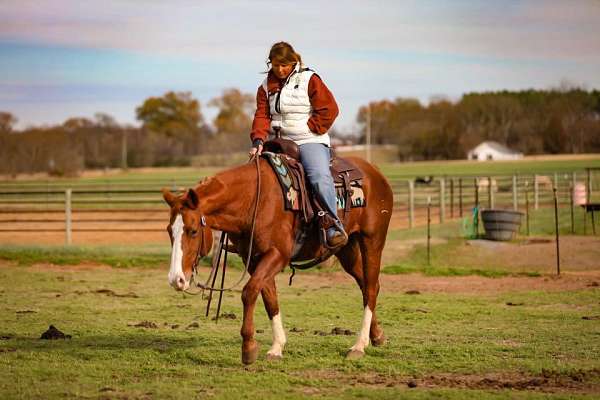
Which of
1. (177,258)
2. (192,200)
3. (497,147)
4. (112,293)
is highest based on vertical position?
(497,147)

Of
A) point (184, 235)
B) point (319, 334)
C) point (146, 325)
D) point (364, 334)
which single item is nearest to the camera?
point (184, 235)

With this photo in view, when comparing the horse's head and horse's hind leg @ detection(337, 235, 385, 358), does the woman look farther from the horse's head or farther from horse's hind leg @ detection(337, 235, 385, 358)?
the horse's head

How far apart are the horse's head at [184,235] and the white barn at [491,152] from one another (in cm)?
10133

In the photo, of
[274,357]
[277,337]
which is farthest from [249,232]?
[274,357]

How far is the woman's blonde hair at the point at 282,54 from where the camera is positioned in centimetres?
786

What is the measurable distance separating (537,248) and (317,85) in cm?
1224

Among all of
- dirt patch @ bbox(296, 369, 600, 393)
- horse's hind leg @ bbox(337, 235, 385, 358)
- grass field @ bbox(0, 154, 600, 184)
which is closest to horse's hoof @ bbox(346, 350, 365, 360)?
horse's hind leg @ bbox(337, 235, 385, 358)

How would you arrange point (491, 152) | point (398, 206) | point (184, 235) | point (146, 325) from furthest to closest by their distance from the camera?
1. point (491, 152)
2. point (398, 206)
3. point (146, 325)
4. point (184, 235)

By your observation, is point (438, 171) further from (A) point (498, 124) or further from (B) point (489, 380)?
(B) point (489, 380)

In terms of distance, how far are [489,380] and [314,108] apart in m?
2.91

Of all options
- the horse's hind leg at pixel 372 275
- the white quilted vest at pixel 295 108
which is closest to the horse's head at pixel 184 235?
the white quilted vest at pixel 295 108

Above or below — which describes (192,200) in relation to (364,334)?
above

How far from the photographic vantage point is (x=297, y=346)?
27.4ft

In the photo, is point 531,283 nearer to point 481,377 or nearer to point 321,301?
point 321,301
